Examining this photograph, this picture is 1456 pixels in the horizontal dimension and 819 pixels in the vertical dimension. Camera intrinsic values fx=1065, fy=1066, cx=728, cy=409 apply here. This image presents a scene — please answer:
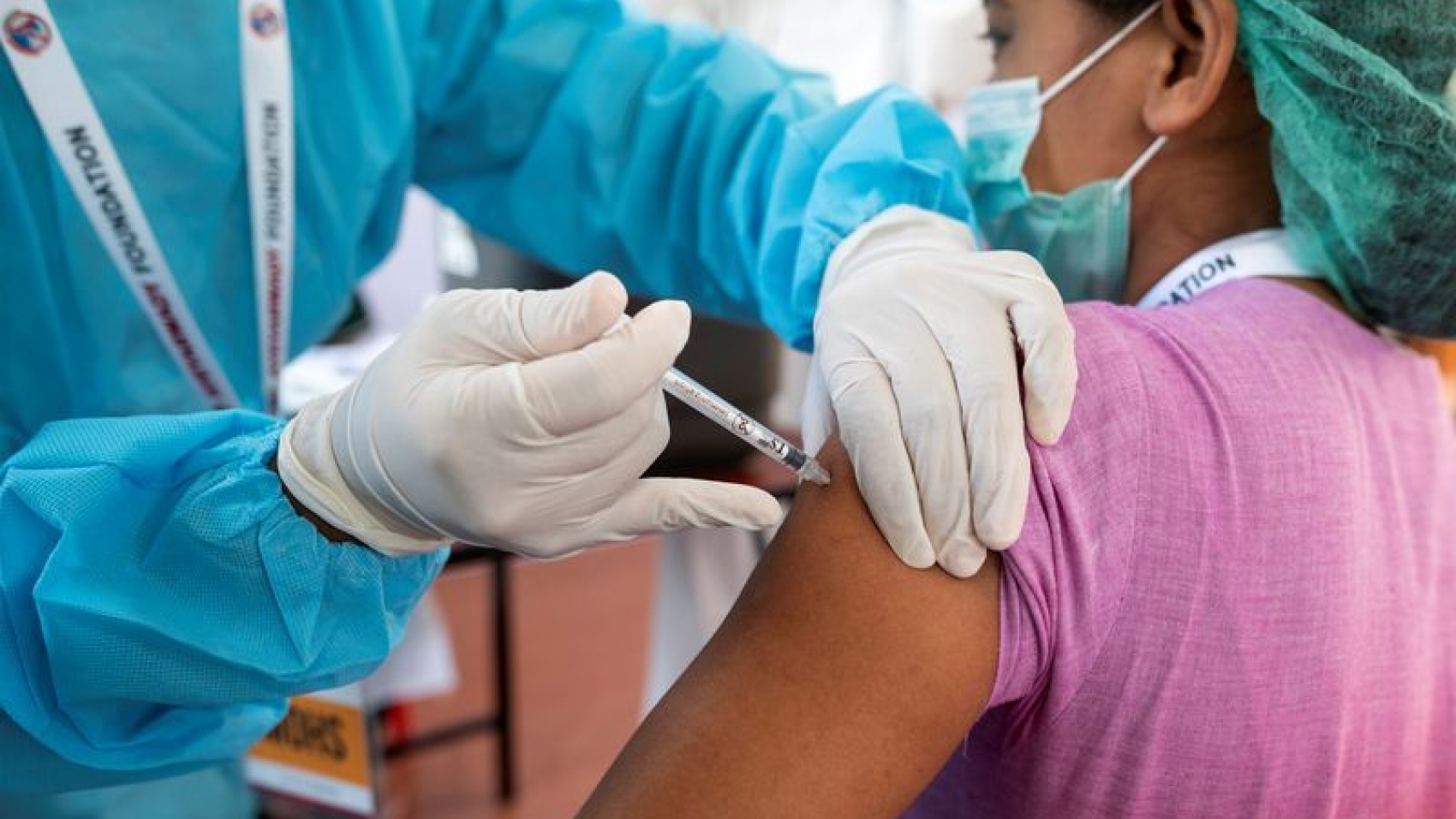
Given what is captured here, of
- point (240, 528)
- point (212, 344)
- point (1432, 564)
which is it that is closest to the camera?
point (240, 528)

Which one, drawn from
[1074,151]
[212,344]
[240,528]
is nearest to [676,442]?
[212,344]

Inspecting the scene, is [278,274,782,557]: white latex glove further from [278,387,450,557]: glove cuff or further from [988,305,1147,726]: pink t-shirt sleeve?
[988,305,1147,726]: pink t-shirt sleeve

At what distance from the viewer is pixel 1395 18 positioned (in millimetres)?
763

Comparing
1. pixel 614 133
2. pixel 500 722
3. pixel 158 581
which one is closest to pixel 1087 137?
pixel 614 133

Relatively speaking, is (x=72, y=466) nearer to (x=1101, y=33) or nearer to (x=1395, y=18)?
(x=1101, y=33)

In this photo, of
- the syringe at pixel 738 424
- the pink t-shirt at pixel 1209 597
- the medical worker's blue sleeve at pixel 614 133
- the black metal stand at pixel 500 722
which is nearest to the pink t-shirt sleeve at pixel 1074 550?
the pink t-shirt at pixel 1209 597

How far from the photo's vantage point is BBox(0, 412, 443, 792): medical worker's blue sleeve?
0.71m

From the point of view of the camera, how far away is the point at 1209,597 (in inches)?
26.9

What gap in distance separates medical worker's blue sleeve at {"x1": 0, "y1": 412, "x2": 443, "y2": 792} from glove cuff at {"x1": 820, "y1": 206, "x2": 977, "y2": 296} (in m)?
0.43

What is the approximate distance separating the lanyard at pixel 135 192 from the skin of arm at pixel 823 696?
65 centimetres

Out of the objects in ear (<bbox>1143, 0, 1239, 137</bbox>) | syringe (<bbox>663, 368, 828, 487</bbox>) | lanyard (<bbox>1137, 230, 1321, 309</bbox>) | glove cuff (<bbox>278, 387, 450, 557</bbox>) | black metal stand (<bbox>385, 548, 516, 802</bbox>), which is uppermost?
ear (<bbox>1143, 0, 1239, 137</bbox>)

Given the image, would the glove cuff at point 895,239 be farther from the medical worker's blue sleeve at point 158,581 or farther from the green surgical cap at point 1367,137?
the medical worker's blue sleeve at point 158,581

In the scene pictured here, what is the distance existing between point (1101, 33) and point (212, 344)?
35.1 inches

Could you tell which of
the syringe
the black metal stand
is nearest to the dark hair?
the syringe
